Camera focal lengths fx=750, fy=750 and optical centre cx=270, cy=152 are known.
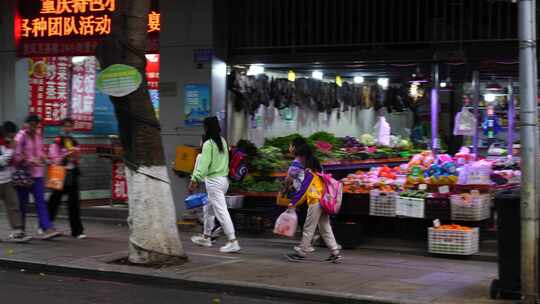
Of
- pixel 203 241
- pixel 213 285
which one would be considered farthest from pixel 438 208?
pixel 213 285

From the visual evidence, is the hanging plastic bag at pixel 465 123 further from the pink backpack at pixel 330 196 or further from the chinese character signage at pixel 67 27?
the chinese character signage at pixel 67 27

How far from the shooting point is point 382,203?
11141 mm

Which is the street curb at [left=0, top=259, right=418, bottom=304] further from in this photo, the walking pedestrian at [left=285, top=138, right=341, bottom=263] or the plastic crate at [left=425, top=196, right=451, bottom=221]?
the plastic crate at [left=425, top=196, right=451, bottom=221]

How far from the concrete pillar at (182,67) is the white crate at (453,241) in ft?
15.0

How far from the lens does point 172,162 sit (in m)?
13.4

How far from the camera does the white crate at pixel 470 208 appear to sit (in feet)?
34.1

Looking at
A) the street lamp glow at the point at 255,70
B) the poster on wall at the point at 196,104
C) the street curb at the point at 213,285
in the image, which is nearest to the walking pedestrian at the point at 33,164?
the street curb at the point at 213,285

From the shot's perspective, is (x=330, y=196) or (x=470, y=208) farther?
(x=470, y=208)

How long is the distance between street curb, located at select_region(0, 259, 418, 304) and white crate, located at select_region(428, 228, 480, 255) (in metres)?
2.82

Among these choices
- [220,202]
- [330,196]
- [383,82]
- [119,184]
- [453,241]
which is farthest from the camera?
[119,184]

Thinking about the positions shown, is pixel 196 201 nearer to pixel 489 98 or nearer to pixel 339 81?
pixel 339 81

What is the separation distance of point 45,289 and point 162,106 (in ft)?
18.0

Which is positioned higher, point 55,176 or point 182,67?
point 182,67

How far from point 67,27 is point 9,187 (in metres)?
4.32
